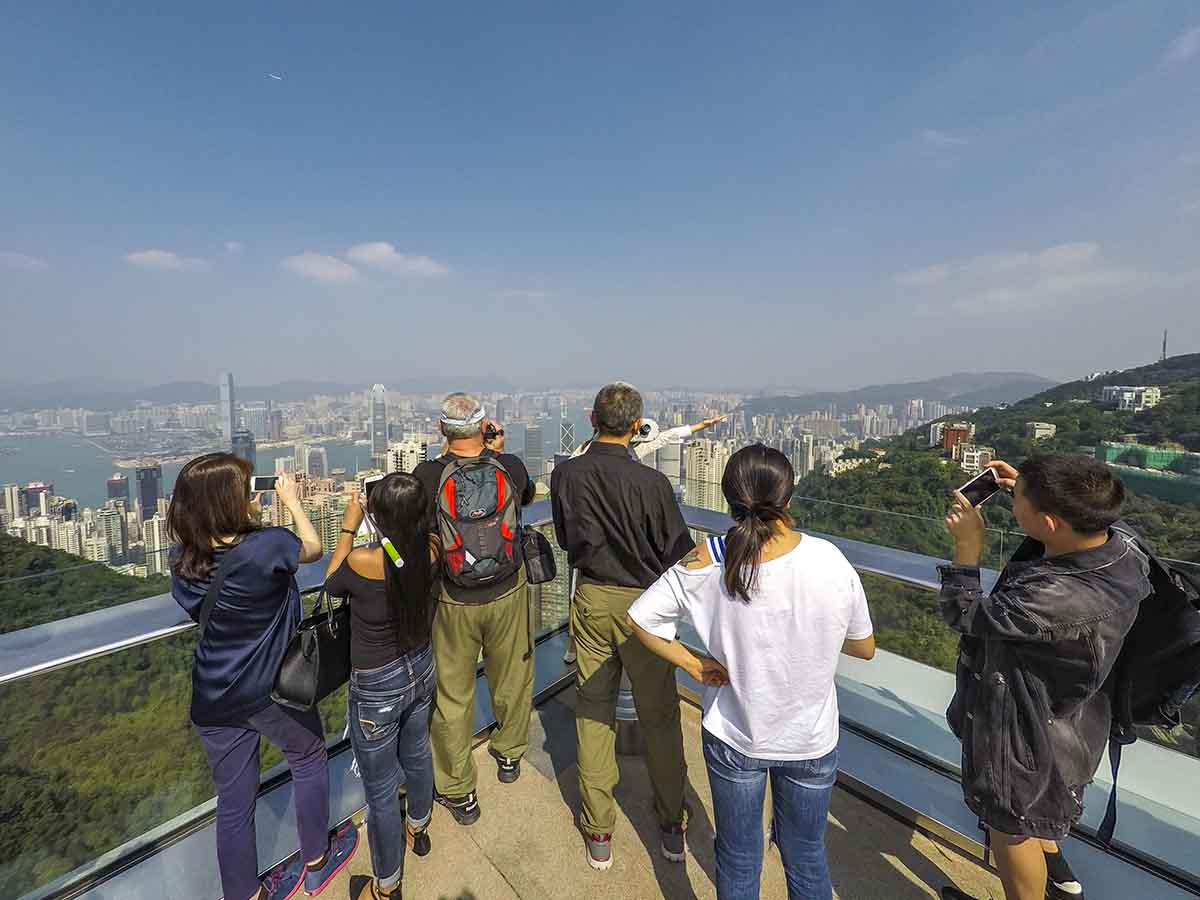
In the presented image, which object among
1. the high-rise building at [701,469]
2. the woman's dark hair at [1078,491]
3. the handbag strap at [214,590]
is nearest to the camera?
the woman's dark hair at [1078,491]

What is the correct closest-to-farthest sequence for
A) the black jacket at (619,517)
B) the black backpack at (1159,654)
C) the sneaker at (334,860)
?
the black backpack at (1159,654)
the sneaker at (334,860)
the black jacket at (619,517)

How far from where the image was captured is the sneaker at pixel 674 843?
1.97m

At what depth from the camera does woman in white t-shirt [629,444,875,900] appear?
133 centimetres

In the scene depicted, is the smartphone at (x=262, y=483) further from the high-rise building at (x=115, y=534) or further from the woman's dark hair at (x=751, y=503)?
the woman's dark hair at (x=751, y=503)

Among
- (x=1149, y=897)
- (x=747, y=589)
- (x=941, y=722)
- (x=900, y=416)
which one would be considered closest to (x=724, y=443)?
(x=941, y=722)

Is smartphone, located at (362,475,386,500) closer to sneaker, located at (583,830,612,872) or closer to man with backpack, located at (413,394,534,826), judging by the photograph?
man with backpack, located at (413,394,534,826)

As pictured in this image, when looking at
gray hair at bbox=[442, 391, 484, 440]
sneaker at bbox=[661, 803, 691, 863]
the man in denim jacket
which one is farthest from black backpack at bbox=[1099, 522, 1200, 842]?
gray hair at bbox=[442, 391, 484, 440]

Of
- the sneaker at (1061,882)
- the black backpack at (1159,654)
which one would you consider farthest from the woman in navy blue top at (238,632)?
the sneaker at (1061,882)

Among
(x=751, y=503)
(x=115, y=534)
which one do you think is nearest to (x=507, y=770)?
(x=751, y=503)

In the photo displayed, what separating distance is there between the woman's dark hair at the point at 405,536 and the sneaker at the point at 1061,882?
7.80 feet

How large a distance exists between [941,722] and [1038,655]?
1346mm

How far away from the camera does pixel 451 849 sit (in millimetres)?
2004

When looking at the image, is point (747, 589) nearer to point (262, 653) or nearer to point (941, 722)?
point (262, 653)

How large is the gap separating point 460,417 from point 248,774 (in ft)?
4.71
